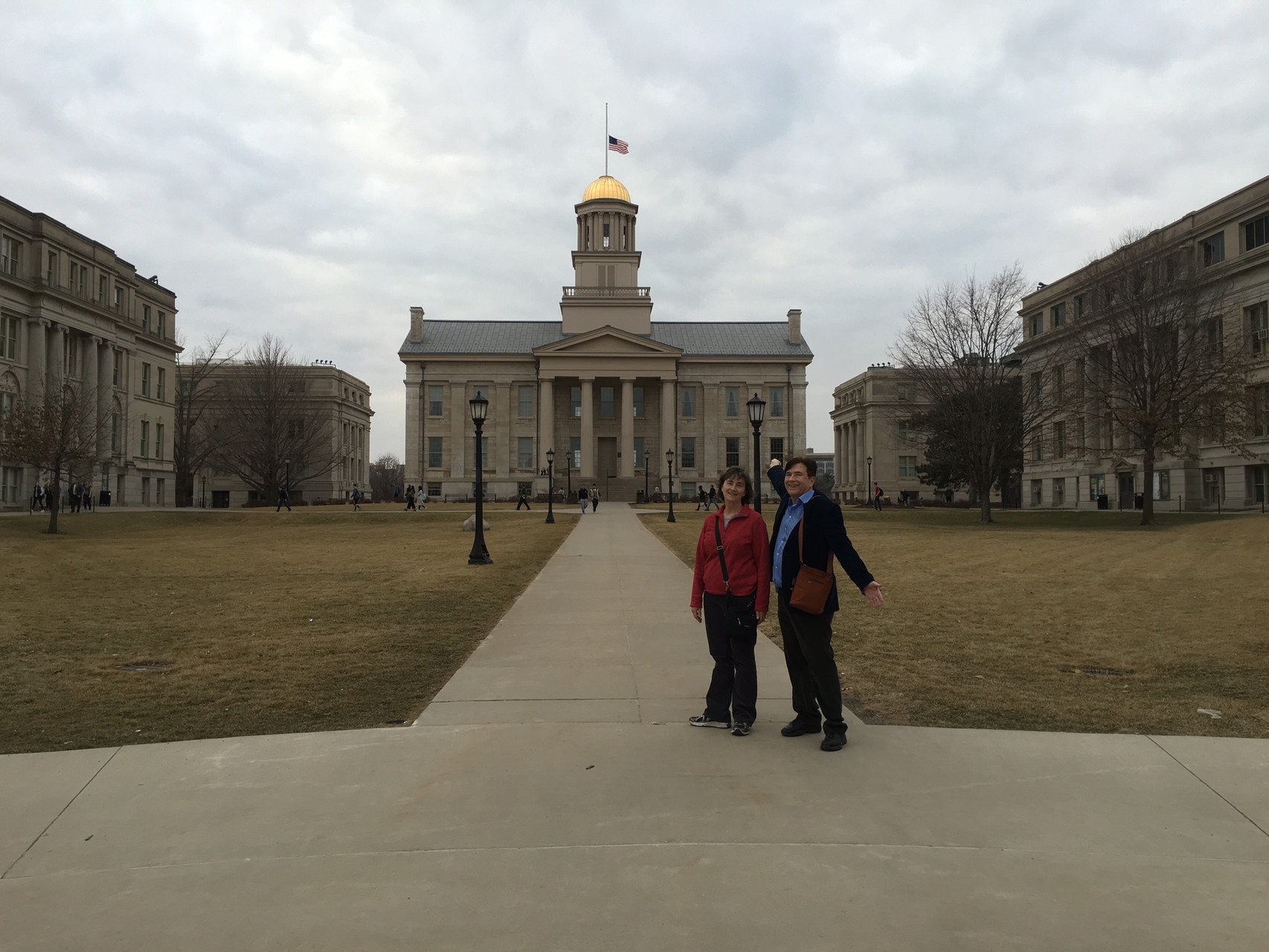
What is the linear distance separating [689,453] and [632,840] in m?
81.5

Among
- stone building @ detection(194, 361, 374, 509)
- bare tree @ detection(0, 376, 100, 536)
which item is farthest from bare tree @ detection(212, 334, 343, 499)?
bare tree @ detection(0, 376, 100, 536)

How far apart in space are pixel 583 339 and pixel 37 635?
7224 cm

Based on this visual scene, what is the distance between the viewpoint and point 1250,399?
3997 cm

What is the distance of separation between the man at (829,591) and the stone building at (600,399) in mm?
75926

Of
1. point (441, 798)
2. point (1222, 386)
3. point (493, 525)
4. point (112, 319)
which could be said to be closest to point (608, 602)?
point (441, 798)

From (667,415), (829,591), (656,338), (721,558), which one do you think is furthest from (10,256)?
(829,591)

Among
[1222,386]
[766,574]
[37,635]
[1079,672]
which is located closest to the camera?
[766,574]

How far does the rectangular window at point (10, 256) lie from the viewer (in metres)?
53.8

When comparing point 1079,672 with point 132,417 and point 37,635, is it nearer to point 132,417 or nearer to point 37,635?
point 37,635

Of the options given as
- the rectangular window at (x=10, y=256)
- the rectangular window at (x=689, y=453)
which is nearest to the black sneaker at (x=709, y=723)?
the rectangular window at (x=10, y=256)

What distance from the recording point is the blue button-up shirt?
20.5ft

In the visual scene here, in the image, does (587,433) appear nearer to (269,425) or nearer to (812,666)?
(269,425)

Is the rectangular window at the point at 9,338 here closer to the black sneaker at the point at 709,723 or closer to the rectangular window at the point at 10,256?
Result: the rectangular window at the point at 10,256

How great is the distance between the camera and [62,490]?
5941cm
